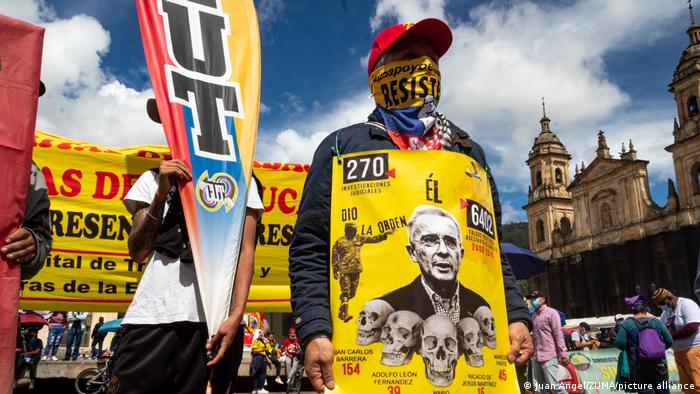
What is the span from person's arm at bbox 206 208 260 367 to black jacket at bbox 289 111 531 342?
439 mm

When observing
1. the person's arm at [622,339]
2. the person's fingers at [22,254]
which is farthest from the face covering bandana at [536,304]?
the person's fingers at [22,254]

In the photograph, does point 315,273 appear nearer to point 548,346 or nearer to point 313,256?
point 313,256

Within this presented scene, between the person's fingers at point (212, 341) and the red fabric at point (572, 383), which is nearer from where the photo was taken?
the person's fingers at point (212, 341)

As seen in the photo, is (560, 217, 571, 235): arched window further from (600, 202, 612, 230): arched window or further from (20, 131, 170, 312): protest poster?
(20, 131, 170, 312): protest poster

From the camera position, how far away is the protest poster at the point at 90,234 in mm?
4789

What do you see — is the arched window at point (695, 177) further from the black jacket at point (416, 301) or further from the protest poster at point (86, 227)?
the black jacket at point (416, 301)

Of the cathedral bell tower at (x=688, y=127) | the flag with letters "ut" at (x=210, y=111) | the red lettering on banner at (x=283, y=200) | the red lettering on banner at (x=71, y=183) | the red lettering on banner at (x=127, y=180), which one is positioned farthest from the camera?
the cathedral bell tower at (x=688, y=127)

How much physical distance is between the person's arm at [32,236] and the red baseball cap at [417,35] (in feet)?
4.75

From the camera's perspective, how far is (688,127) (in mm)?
41156

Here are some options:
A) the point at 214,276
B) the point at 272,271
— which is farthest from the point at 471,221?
the point at 272,271

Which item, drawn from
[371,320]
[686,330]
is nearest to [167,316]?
[371,320]

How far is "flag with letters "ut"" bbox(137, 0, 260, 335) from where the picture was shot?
239 cm

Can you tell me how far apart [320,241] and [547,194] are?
61.1m

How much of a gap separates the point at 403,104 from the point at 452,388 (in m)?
1.14
